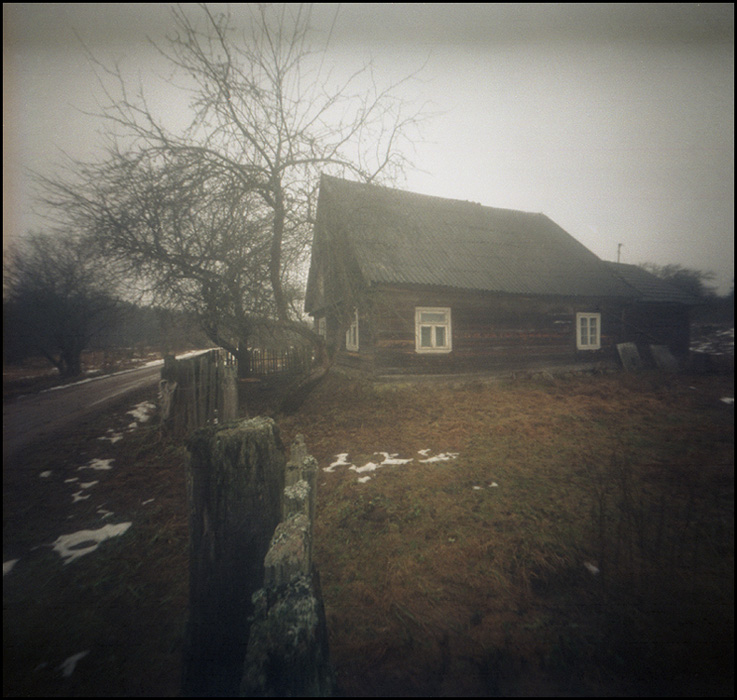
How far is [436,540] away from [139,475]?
433 cm

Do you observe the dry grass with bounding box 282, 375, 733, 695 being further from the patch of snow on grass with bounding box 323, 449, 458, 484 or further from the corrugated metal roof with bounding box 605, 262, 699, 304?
the corrugated metal roof with bounding box 605, 262, 699, 304

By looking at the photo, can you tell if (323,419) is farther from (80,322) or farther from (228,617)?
(80,322)

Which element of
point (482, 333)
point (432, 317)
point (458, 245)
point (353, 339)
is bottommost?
point (353, 339)

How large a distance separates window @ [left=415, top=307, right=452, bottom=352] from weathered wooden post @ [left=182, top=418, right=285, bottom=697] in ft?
29.3

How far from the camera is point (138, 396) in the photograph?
10305 millimetres

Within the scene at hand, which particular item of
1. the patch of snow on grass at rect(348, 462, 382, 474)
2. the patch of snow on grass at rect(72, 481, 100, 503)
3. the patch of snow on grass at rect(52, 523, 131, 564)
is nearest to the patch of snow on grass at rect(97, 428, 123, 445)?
the patch of snow on grass at rect(72, 481, 100, 503)

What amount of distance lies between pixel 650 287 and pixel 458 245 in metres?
10.3

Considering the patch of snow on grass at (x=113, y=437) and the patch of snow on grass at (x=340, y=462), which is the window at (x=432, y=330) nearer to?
the patch of snow on grass at (x=340, y=462)

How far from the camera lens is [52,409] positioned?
27.2 feet

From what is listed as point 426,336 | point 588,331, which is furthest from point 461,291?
point 588,331

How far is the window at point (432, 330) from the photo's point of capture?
10.2 m

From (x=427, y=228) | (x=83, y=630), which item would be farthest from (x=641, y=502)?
(x=427, y=228)

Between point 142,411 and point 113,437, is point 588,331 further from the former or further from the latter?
point 142,411

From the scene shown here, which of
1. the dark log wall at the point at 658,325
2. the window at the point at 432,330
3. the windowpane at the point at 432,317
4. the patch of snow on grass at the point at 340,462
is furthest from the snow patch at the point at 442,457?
A: the dark log wall at the point at 658,325
